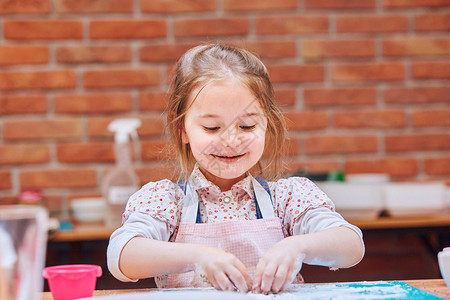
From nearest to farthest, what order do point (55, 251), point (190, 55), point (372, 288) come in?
point (372, 288) < point (190, 55) < point (55, 251)

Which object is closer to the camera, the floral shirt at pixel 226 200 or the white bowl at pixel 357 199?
the floral shirt at pixel 226 200

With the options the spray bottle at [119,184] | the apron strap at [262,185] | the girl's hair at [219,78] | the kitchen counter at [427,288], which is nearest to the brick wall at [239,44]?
the spray bottle at [119,184]

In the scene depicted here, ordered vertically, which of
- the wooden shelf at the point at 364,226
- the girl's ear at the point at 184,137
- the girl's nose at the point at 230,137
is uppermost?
the girl's nose at the point at 230,137

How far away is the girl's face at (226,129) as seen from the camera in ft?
3.33

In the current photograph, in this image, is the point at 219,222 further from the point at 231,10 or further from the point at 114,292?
the point at 231,10

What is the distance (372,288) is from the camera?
736 mm

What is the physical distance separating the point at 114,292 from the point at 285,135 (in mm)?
593

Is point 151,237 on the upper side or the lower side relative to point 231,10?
lower

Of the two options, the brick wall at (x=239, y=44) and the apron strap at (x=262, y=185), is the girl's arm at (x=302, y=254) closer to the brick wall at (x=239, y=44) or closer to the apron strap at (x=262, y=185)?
the apron strap at (x=262, y=185)

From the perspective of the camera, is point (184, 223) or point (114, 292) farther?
point (184, 223)

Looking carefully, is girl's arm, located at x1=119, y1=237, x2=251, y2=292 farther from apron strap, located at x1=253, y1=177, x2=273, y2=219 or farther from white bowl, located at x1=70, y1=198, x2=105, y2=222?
white bowl, located at x1=70, y1=198, x2=105, y2=222

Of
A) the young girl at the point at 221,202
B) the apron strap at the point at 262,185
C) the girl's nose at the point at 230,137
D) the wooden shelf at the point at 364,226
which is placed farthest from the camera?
the wooden shelf at the point at 364,226

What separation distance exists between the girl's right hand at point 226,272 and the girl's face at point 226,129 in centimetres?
25

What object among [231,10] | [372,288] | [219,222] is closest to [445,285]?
[372,288]
